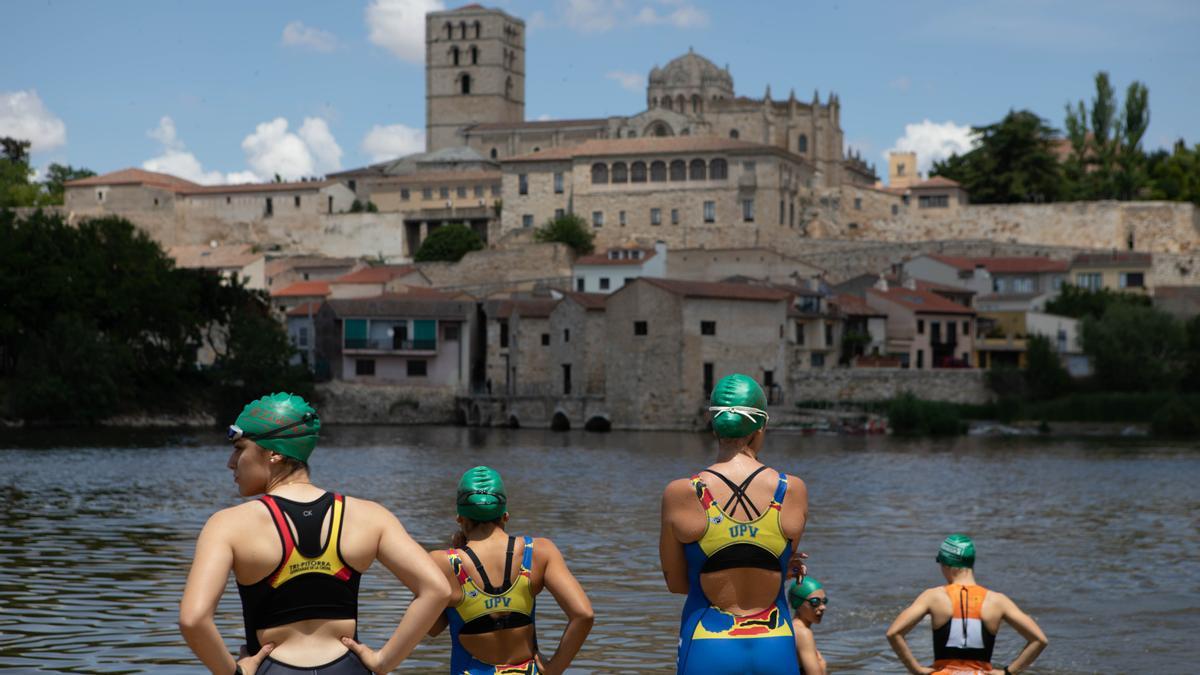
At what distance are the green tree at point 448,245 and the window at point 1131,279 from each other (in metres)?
34.0

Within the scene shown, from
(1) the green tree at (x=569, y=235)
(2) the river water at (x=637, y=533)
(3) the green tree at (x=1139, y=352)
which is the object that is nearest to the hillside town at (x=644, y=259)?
(1) the green tree at (x=569, y=235)

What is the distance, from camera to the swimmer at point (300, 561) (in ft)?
15.7

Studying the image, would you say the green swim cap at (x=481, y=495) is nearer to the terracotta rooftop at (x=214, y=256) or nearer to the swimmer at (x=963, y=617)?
the swimmer at (x=963, y=617)

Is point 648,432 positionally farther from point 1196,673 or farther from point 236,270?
point 1196,673

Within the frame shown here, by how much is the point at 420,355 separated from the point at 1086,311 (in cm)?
2764

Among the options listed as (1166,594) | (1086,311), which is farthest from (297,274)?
(1166,594)

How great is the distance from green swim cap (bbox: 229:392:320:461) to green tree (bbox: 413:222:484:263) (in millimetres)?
83351

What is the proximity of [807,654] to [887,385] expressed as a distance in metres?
56.6

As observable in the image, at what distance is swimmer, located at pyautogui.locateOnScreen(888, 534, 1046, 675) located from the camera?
7.06m

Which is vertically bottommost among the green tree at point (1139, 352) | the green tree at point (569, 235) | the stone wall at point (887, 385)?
the stone wall at point (887, 385)

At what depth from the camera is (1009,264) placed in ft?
246

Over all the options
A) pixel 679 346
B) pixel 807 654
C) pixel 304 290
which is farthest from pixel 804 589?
pixel 304 290

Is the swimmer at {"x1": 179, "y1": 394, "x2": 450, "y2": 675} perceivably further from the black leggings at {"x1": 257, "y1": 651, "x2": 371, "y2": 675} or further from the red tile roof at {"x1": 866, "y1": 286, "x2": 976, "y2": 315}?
the red tile roof at {"x1": 866, "y1": 286, "x2": 976, "y2": 315}

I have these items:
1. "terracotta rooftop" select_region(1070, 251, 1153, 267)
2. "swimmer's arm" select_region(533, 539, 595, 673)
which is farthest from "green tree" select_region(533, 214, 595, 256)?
"swimmer's arm" select_region(533, 539, 595, 673)
